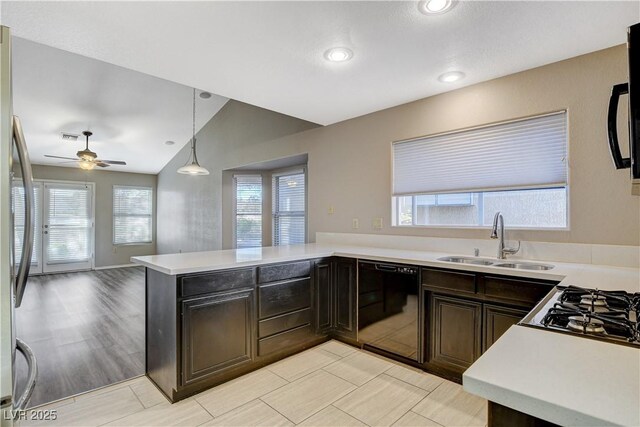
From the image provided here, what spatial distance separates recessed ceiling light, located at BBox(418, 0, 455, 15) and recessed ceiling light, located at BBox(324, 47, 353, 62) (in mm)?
592

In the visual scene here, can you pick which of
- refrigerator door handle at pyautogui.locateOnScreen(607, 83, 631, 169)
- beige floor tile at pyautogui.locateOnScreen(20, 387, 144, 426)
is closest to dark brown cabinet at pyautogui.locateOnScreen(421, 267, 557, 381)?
refrigerator door handle at pyautogui.locateOnScreen(607, 83, 631, 169)

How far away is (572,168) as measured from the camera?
7.86 ft

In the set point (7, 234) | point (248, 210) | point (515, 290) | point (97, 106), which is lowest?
point (515, 290)

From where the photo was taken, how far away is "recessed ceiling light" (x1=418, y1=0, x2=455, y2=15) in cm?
179

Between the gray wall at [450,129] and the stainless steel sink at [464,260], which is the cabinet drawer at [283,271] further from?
the stainless steel sink at [464,260]

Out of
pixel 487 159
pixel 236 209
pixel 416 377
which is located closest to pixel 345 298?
pixel 416 377

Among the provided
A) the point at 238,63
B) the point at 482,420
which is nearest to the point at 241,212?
the point at 238,63

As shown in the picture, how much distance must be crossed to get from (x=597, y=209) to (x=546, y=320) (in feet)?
5.90

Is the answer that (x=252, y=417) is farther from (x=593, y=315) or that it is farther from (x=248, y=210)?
(x=248, y=210)

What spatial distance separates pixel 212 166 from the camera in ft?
21.0

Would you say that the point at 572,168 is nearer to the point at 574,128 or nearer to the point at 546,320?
the point at 574,128

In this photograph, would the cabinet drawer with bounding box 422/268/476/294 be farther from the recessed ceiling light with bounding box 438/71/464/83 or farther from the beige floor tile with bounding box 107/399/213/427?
the beige floor tile with bounding box 107/399/213/427

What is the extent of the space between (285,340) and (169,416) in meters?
1.02

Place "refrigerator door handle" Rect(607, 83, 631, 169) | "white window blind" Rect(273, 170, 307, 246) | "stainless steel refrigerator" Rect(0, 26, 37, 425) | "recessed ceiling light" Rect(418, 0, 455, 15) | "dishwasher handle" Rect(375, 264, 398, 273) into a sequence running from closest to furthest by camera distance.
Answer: "refrigerator door handle" Rect(607, 83, 631, 169)
"stainless steel refrigerator" Rect(0, 26, 37, 425)
"recessed ceiling light" Rect(418, 0, 455, 15)
"dishwasher handle" Rect(375, 264, 398, 273)
"white window blind" Rect(273, 170, 307, 246)
